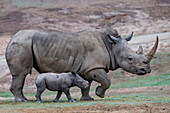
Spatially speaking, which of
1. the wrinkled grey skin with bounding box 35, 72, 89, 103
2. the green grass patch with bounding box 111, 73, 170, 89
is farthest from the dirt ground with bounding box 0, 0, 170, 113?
the wrinkled grey skin with bounding box 35, 72, 89, 103

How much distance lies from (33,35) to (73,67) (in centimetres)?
175

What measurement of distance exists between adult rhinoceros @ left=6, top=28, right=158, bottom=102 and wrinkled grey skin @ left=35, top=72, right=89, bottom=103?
63 cm

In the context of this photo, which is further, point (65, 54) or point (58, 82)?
point (65, 54)

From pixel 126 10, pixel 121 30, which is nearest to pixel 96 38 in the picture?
pixel 121 30

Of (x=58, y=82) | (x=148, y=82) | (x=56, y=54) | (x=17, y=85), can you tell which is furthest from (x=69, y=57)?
(x=148, y=82)

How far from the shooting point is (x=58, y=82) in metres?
12.6

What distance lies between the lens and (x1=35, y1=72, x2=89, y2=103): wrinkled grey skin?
41.2 feet

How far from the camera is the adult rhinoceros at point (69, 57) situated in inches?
524

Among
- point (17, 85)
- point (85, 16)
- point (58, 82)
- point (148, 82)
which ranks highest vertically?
point (58, 82)

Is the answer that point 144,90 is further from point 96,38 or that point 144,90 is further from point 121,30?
point 121,30

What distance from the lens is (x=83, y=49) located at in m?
13.6

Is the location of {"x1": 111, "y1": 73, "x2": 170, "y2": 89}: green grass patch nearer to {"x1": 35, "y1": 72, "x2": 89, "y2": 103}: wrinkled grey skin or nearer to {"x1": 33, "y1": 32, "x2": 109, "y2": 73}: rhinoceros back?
{"x1": 33, "y1": 32, "x2": 109, "y2": 73}: rhinoceros back

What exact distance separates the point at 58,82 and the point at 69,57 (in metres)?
1.24

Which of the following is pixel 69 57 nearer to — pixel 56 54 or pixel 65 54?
pixel 65 54
